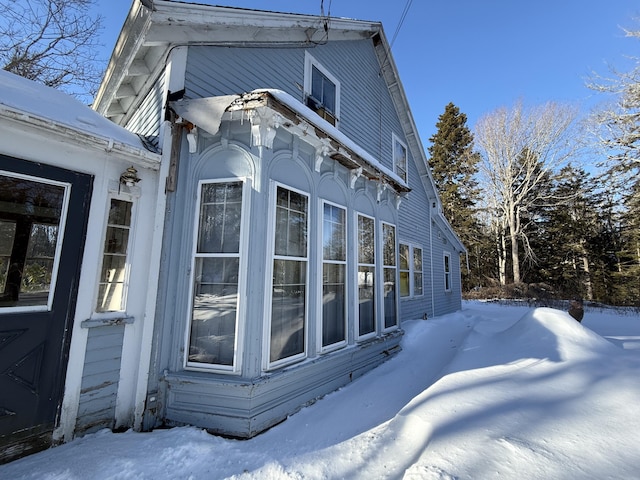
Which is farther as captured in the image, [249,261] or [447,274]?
[447,274]

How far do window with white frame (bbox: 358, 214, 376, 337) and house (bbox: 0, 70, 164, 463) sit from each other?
3376 mm

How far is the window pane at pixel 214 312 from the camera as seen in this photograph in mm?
3338

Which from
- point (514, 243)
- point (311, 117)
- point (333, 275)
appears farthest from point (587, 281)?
point (311, 117)

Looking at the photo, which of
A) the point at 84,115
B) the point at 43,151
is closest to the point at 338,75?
the point at 84,115

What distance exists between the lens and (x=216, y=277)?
11.4 ft

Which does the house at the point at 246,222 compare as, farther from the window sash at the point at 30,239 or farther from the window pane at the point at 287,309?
the window sash at the point at 30,239

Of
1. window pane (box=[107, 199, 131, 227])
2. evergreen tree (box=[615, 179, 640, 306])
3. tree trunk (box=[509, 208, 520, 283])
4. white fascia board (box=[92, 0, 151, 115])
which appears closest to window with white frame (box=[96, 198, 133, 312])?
A: window pane (box=[107, 199, 131, 227])

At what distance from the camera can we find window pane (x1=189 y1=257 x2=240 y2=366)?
3.34 meters

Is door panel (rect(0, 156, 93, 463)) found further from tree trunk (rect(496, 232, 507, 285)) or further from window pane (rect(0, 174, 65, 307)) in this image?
tree trunk (rect(496, 232, 507, 285))

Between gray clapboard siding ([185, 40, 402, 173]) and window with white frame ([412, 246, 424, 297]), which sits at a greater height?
gray clapboard siding ([185, 40, 402, 173])

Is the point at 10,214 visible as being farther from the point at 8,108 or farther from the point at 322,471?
the point at 322,471

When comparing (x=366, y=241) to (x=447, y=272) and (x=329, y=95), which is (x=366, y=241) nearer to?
(x=329, y=95)

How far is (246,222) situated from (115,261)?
5.04 feet

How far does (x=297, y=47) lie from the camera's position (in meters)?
5.88
